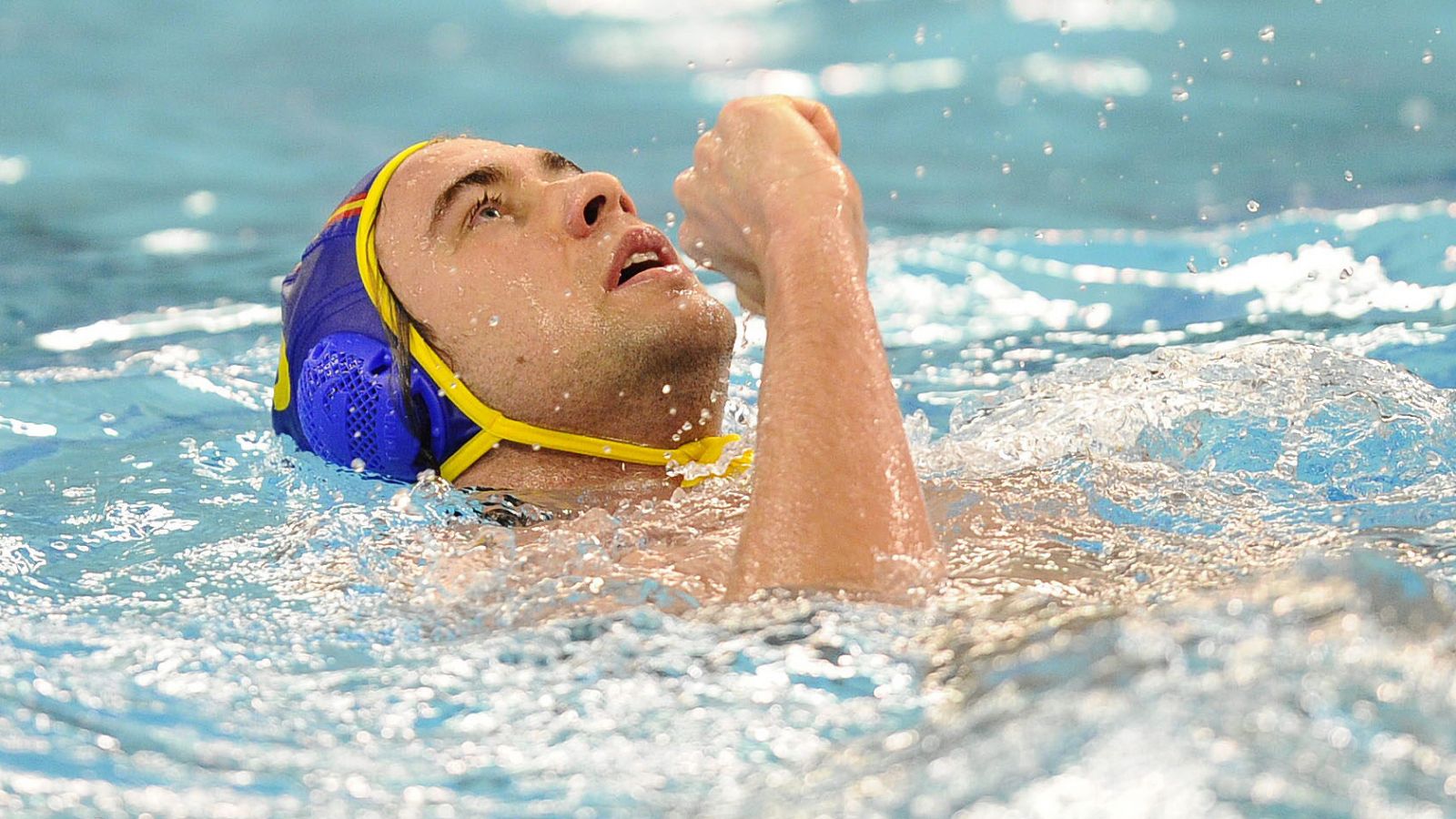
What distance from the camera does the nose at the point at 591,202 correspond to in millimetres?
2684

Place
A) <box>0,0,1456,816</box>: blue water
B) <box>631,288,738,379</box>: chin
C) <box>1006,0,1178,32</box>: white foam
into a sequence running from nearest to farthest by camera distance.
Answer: <box>0,0,1456,816</box>: blue water
<box>631,288,738,379</box>: chin
<box>1006,0,1178,32</box>: white foam

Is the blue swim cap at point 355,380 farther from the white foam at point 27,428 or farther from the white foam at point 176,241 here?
the white foam at point 176,241

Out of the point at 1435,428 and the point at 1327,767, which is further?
the point at 1435,428

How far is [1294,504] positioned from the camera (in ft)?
8.96

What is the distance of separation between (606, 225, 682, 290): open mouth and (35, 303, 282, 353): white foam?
213cm

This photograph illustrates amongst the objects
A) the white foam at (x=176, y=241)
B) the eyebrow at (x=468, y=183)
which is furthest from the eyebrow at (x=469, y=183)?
the white foam at (x=176, y=241)

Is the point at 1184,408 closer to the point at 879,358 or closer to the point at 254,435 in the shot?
the point at 879,358

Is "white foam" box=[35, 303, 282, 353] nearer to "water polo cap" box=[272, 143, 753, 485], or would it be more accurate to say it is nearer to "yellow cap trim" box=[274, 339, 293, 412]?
"yellow cap trim" box=[274, 339, 293, 412]

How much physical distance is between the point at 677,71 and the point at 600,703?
4.98 metres

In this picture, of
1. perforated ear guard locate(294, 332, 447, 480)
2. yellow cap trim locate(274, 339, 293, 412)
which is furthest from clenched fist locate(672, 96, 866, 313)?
yellow cap trim locate(274, 339, 293, 412)

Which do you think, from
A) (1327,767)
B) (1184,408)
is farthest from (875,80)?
(1327,767)

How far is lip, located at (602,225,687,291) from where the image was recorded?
265 centimetres

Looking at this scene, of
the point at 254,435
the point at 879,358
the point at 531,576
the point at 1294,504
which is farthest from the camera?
the point at 254,435

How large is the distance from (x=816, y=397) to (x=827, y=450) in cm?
8
